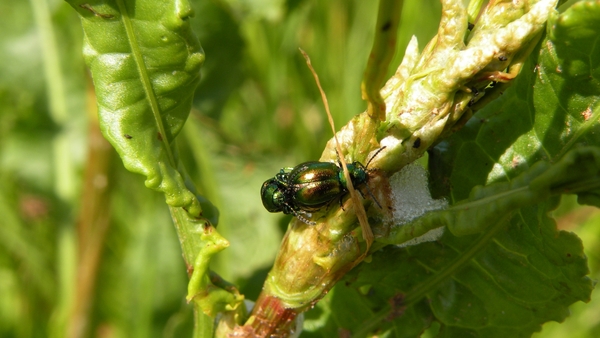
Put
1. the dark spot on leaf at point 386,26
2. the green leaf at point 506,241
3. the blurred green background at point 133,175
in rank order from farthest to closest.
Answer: the blurred green background at point 133,175 → the green leaf at point 506,241 → the dark spot on leaf at point 386,26

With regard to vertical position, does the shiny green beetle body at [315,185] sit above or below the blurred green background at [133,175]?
A: above

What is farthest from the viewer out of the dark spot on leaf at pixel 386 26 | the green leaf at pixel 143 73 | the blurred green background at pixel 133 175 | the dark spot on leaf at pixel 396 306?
the blurred green background at pixel 133 175

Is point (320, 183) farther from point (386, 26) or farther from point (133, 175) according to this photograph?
point (133, 175)

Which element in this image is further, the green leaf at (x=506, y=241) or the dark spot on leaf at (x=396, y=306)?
the dark spot on leaf at (x=396, y=306)

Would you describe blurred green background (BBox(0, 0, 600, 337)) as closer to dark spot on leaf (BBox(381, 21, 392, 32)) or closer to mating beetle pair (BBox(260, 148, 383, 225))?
mating beetle pair (BBox(260, 148, 383, 225))

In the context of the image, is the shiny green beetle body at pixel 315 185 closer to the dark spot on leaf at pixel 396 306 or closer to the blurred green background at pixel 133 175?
the dark spot on leaf at pixel 396 306

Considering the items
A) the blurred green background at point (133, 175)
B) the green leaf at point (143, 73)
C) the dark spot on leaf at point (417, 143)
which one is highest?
the green leaf at point (143, 73)

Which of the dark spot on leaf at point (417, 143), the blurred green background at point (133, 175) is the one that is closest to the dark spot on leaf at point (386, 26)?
the dark spot on leaf at point (417, 143)
